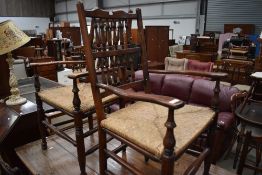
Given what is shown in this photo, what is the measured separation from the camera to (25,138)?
197 cm

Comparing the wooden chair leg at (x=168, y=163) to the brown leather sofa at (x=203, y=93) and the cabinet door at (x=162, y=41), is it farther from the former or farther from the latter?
the cabinet door at (x=162, y=41)

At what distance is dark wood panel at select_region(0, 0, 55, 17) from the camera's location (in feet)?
37.9

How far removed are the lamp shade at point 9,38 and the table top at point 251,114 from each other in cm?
195

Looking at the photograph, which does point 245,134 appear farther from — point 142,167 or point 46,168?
point 46,168

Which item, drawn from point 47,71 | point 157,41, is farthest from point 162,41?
point 47,71

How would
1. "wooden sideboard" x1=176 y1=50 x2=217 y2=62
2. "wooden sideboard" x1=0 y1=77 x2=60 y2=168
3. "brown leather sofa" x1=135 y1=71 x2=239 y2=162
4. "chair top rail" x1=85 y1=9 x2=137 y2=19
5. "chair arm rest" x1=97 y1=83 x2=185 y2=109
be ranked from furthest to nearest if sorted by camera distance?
"wooden sideboard" x1=176 y1=50 x2=217 y2=62, "brown leather sofa" x1=135 y1=71 x2=239 y2=162, "wooden sideboard" x1=0 y1=77 x2=60 y2=168, "chair top rail" x1=85 y1=9 x2=137 y2=19, "chair arm rest" x1=97 y1=83 x2=185 y2=109

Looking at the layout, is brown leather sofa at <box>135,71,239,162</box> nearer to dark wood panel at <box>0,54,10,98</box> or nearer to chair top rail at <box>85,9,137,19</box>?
chair top rail at <box>85,9,137,19</box>

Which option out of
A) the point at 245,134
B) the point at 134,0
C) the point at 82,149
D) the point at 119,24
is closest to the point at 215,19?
the point at 134,0

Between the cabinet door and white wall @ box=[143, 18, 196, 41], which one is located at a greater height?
white wall @ box=[143, 18, 196, 41]

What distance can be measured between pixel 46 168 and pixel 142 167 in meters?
0.74

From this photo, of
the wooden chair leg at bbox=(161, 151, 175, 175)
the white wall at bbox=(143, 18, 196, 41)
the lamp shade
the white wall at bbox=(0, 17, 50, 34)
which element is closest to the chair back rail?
the wooden chair leg at bbox=(161, 151, 175, 175)

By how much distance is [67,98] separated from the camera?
152 centimetres

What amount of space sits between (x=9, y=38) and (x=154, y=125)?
1386 mm

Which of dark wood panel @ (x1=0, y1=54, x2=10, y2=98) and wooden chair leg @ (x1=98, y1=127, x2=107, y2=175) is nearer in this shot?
wooden chair leg @ (x1=98, y1=127, x2=107, y2=175)
